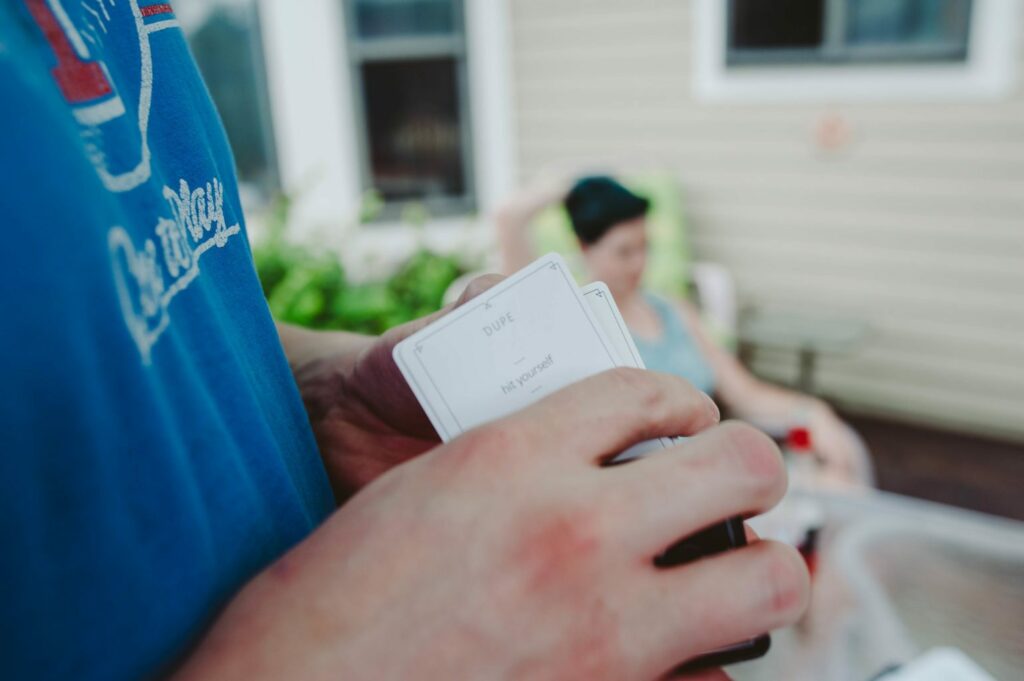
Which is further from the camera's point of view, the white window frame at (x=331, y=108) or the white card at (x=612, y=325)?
the white window frame at (x=331, y=108)

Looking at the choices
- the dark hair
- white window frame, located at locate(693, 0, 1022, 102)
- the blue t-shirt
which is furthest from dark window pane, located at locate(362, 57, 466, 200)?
the blue t-shirt

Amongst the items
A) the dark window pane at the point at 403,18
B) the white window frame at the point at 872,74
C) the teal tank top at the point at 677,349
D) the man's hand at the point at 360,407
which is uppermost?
the dark window pane at the point at 403,18

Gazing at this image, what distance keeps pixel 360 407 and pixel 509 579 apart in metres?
0.33

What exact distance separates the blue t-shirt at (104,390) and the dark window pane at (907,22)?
15.8ft

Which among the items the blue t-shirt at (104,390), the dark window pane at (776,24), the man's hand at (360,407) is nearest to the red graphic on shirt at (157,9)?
the blue t-shirt at (104,390)

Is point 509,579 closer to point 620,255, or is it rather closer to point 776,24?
point 620,255

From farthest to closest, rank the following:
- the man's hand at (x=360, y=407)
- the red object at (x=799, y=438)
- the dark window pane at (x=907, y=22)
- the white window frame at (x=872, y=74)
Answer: the dark window pane at (x=907, y=22) → the white window frame at (x=872, y=74) → the red object at (x=799, y=438) → the man's hand at (x=360, y=407)

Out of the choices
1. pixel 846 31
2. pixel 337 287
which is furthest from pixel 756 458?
pixel 846 31

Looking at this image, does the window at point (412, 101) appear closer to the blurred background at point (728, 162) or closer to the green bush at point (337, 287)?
the blurred background at point (728, 162)

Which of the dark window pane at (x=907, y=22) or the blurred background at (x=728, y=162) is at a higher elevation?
the dark window pane at (x=907, y=22)

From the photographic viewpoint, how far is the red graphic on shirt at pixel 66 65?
0.34 metres

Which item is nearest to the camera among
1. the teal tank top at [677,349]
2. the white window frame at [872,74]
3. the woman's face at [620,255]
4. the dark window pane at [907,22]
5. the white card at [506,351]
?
the white card at [506,351]

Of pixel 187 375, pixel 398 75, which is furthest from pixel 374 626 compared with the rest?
pixel 398 75

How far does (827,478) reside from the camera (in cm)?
290
